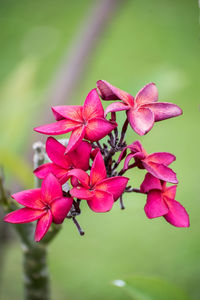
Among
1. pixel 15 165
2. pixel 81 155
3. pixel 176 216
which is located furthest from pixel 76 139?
pixel 15 165

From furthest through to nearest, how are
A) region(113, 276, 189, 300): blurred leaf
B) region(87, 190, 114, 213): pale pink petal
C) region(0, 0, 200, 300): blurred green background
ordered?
1. region(0, 0, 200, 300): blurred green background
2. region(113, 276, 189, 300): blurred leaf
3. region(87, 190, 114, 213): pale pink petal

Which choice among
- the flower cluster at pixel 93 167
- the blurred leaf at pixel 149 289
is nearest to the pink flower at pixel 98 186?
the flower cluster at pixel 93 167

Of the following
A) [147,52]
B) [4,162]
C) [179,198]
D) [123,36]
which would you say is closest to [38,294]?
[4,162]

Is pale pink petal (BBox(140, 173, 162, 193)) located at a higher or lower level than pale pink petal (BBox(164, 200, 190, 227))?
higher

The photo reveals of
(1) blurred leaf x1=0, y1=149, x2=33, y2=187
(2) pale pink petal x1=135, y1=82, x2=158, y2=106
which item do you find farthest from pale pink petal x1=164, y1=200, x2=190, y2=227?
(1) blurred leaf x1=0, y1=149, x2=33, y2=187

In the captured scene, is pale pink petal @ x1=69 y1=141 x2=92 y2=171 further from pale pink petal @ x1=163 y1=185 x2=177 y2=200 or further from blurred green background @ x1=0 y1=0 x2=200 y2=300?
blurred green background @ x1=0 y1=0 x2=200 y2=300

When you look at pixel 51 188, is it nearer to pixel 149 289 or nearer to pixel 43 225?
pixel 43 225

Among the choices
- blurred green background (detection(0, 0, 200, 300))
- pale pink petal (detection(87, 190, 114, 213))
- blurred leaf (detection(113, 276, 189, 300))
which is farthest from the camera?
blurred green background (detection(0, 0, 200, 300))

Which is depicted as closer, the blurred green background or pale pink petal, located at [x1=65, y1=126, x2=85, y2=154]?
pale pink petal, located at [x1=65, y1=126, x2=85, y2=154]
